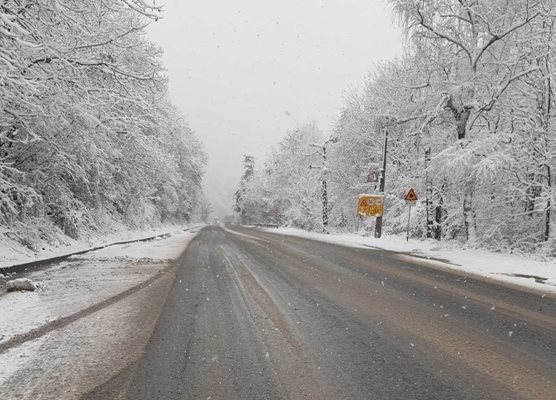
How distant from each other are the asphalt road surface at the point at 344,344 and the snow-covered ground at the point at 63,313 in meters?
0.61

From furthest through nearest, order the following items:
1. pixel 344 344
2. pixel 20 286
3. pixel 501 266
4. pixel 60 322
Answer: pixel 501 266, pixel 20 286, pixel 60 322, pixel 344 344

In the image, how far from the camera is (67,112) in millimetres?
10484

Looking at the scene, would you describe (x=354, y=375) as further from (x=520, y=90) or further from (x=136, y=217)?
(x=136, y=217)

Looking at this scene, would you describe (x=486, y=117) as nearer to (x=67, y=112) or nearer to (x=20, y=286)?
(x=67, y=112)

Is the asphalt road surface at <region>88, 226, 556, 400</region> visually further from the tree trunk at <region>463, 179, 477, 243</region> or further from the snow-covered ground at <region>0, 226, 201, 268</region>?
the tree trunk at <region>463, 179, 477, 243</region>

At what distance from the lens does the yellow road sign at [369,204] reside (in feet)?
88.2

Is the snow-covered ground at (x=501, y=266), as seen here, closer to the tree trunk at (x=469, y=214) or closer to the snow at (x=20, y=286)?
the tree trunk at (x=469, y=214)

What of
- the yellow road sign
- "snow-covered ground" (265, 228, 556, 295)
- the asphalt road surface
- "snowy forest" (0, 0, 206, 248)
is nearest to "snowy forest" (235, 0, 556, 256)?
"snow-covered ground" (265, 228, 556, 295)

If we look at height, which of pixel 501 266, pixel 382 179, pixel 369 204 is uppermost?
pixel 382 179

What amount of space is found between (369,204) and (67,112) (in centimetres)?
2030

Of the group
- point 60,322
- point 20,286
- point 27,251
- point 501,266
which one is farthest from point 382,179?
point 60,322

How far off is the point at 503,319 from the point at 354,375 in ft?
10.6

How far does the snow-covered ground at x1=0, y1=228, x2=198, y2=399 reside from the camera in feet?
12.5

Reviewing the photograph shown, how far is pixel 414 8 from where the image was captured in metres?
16.8
